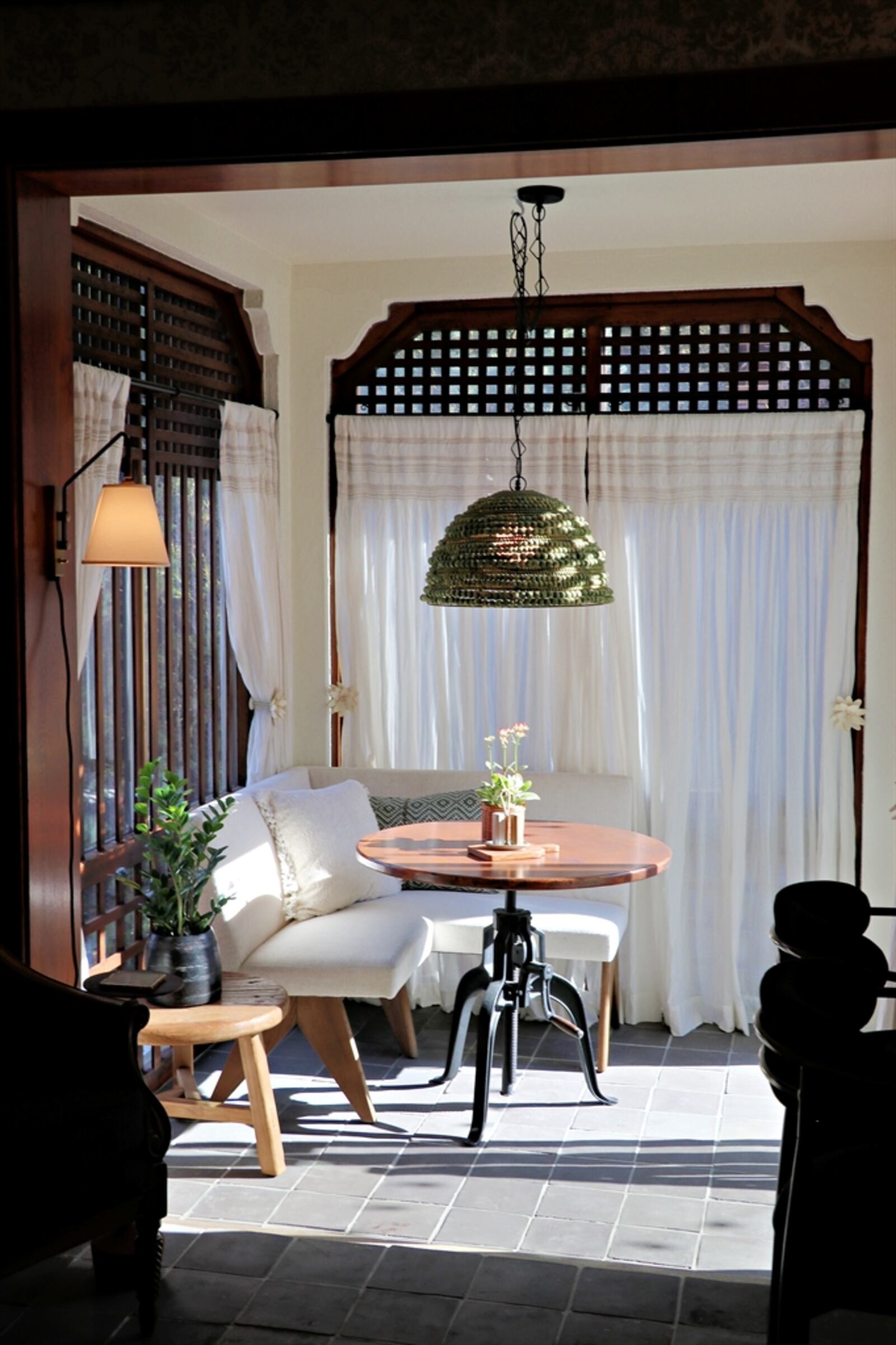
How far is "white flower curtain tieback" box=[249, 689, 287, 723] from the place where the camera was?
528 cm

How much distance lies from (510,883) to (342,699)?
1.78m

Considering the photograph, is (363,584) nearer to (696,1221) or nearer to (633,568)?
(633,568)

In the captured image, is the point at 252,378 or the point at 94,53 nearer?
the point at 94,53

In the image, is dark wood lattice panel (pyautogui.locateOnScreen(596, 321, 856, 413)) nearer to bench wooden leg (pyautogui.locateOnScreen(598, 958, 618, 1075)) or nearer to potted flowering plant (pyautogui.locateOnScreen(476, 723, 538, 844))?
potted flowering plant (pyautogui.locateOnScreen(476, 723, 538, 844))

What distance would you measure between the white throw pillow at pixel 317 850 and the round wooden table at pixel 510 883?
0.67 feet

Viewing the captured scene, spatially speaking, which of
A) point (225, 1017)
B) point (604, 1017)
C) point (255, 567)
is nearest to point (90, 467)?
point (255, 567)

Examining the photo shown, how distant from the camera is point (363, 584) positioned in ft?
18.0

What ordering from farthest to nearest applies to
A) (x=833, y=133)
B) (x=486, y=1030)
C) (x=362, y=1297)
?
(x=486, y=1030)
(x=362, y=1297)
(x=833, y=133)

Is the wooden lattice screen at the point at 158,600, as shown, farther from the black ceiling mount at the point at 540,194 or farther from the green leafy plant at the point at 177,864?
the black ceiling mount at the point at 540,194

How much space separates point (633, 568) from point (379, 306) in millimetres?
1405

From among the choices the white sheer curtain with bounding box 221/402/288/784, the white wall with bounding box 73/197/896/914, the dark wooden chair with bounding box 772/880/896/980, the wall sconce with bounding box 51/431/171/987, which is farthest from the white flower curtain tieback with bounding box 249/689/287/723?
the dark wooden chair with bounding box 772/880/896/980

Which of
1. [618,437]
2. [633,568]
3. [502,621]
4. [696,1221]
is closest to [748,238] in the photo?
→ [618,437]

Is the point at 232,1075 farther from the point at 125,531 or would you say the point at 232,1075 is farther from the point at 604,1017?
the point at 125,531

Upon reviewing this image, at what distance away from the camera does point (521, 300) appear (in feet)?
16.7
